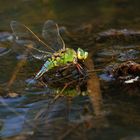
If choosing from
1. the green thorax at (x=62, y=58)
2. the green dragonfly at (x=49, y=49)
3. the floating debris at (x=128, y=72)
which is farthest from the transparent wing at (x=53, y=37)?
the floating debris at (x=128, y=72)

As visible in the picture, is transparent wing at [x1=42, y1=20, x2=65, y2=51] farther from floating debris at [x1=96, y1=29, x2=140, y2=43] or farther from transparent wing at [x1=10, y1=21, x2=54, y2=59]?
floating debris at [x1=96, y1=29, x2=140, y2=43]

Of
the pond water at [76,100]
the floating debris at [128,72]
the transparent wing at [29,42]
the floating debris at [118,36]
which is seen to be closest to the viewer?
the pond water at [76,100]

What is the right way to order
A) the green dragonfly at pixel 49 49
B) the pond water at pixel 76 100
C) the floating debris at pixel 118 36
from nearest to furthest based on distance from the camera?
1. the pond water at pixel 76 100
2. the green dragonfly at pixel 49 49
3. the floating debris at pixel 118 36

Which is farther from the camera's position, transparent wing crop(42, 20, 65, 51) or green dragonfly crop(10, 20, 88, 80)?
transparent wing crop(42, 20, 65, 51)

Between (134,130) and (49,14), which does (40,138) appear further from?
(49,14)

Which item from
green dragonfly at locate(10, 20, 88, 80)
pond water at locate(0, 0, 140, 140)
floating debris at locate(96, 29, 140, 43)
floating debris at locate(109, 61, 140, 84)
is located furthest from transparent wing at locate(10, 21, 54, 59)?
floating debris at locate(96, 29, 140, 43)

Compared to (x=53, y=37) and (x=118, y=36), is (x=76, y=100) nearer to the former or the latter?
(x=53, y=37)

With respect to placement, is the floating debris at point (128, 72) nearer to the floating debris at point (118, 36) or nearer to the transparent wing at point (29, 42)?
the transparent wing at point (29, 42)
